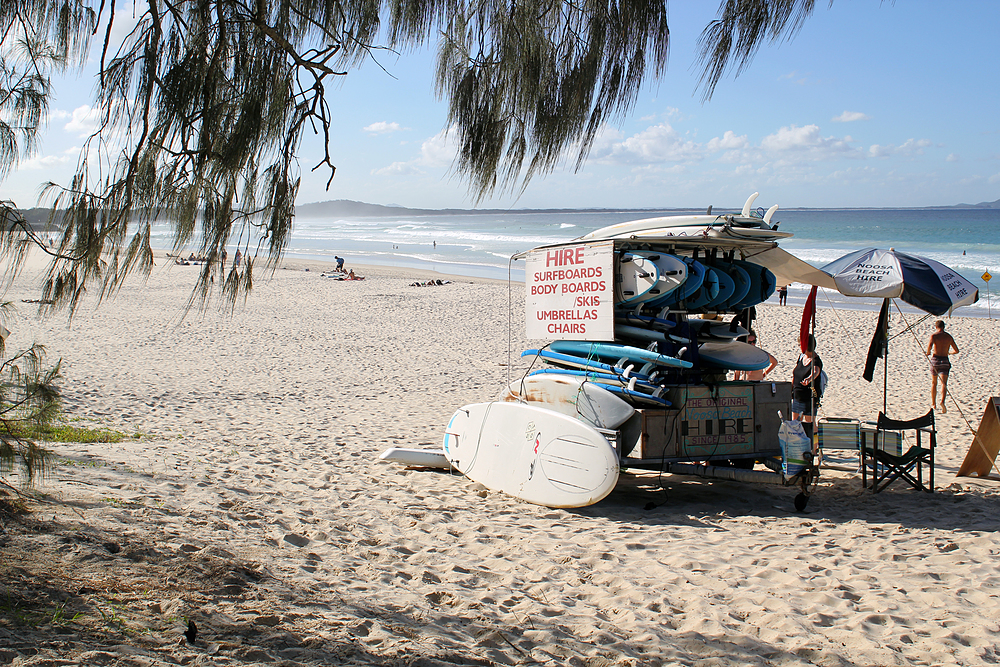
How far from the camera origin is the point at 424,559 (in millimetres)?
4402

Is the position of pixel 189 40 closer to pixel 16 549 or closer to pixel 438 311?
pixel 16 549

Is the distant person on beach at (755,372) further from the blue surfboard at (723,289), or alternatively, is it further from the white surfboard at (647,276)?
the white surfboard at (647,276)

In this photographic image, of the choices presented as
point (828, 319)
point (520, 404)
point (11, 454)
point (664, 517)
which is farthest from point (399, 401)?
point (828, 319)

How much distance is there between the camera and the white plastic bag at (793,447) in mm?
5609

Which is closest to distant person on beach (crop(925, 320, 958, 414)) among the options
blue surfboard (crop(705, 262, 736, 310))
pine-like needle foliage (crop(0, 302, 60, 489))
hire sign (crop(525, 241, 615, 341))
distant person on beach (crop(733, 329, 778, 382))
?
distant person on beach (crop(733, 329, 778, 382))

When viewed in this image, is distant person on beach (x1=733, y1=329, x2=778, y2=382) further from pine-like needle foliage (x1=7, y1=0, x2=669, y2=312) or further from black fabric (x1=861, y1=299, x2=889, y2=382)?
pine-like needle foliage (x1=7, y1=0, x2=669, y2=312)

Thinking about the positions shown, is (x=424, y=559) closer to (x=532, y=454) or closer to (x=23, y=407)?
(x=532, y=454)

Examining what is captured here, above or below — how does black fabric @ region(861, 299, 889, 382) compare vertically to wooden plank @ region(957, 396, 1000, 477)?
above

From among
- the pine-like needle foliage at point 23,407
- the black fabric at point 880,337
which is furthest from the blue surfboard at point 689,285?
the pine-like needle foliage at point 23,407

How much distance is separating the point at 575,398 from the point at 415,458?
187 centimetres

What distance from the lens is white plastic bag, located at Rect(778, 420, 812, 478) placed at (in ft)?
18.4

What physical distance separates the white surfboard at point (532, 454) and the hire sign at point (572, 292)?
80 cm

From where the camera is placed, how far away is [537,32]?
3602 mm

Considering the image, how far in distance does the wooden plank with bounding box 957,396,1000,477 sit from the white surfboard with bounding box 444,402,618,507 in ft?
12.2
